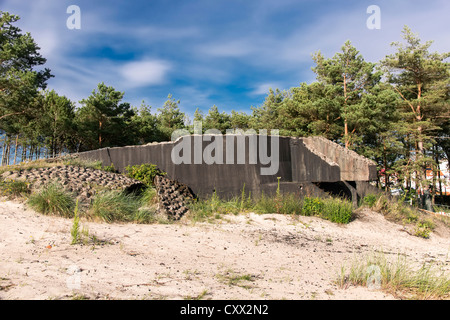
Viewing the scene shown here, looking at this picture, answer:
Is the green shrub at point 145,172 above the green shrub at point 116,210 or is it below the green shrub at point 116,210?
above

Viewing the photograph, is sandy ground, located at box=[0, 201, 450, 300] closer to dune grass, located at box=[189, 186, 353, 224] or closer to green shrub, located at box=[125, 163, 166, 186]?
dune grass, located at box=[189, 186, 353, 224]

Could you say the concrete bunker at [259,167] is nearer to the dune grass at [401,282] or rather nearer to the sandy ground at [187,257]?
the sandy ground at [187,257]

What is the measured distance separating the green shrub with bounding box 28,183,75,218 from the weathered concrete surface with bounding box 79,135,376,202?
409cm

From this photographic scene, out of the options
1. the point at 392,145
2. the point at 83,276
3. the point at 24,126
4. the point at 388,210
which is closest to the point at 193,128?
the point at 24,126

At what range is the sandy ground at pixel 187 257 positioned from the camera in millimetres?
3219

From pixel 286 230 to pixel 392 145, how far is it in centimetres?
1880

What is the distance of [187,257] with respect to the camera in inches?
188

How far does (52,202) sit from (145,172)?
159 inches

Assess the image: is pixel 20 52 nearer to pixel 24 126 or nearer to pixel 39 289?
pixel 24 126

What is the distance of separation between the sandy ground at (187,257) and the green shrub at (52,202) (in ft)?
0.74

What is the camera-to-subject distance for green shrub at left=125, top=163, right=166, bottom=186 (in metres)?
10.4

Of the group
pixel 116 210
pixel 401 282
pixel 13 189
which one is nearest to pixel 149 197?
pixel 116 210

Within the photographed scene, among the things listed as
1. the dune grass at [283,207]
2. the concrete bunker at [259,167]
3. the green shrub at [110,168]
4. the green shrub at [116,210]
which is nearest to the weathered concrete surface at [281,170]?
the concrete bunker at [259,167]

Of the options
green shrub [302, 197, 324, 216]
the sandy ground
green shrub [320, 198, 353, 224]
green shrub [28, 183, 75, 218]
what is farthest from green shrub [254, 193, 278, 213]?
green shrub [28, 183, 75, 218]
